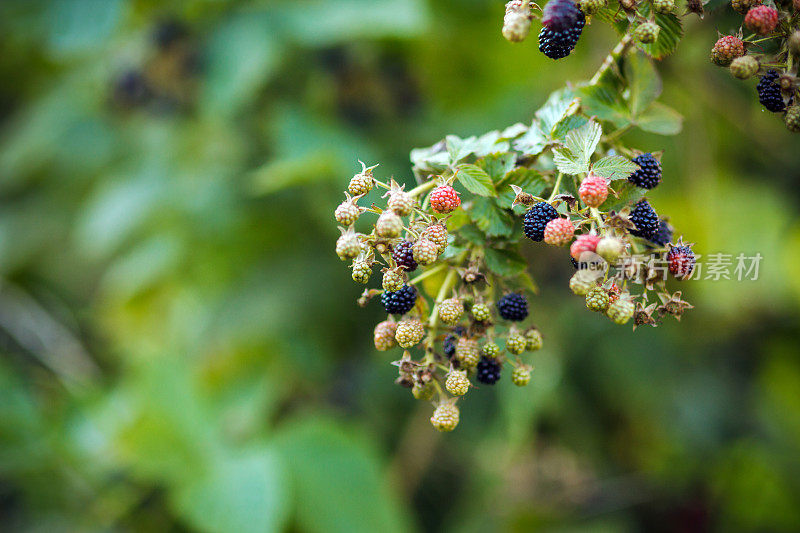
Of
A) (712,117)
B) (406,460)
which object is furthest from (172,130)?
(712,117)

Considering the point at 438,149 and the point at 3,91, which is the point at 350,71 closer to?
the point at 438,149

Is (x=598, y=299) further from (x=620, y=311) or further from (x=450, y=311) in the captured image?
(x=450, y=311)

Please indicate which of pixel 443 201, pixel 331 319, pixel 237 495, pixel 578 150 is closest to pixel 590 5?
pixel 578 150

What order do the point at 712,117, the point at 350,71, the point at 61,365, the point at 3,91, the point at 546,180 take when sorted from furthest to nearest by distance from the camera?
the point at 3,91
the point at 61,365
the point at 712,117
the point at 350,71
the point at 546,180

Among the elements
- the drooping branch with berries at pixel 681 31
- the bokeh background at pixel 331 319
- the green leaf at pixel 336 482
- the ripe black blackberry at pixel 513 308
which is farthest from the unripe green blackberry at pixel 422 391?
the green leaf at pixel 336 482

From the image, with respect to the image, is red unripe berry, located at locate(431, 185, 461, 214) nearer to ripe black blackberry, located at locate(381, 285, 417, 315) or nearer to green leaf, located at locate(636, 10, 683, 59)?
ripe black blackberry, located at locate(381, 285, 417, 315)

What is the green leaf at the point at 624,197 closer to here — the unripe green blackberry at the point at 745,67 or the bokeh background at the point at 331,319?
the unripe green blackberry at the point at 745,67
